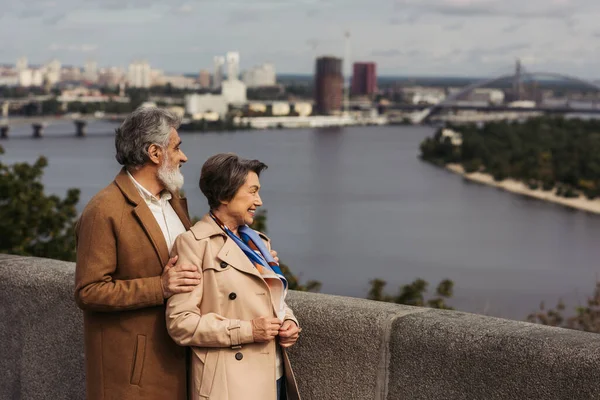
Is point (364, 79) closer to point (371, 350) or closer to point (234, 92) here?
point (234, 92)

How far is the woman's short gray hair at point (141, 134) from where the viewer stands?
1.63m

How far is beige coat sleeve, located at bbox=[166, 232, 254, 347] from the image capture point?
155cm

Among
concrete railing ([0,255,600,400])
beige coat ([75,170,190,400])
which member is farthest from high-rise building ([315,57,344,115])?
beige coat ([75,170,190,400])

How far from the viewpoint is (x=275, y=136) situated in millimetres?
67125

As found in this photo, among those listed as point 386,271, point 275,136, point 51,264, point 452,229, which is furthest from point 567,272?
point 275,136

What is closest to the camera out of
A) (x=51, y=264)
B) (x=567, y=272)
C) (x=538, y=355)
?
(x=538, y=355)

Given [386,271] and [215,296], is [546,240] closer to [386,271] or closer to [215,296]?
[386,271]

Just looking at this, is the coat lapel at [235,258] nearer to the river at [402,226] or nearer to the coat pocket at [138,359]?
the coat pocket at [138,359]

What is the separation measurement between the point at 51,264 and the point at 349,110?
98129 millimetres

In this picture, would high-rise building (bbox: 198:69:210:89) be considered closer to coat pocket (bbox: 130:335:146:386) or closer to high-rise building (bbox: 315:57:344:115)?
high-rise building (bbox: 315:57:344:115)

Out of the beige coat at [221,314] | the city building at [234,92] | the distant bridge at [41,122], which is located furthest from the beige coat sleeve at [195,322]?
the city building at [234,92]

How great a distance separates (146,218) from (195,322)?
0.21m

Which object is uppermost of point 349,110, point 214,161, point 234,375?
point 214,161

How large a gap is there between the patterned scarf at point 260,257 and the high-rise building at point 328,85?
92.9 m
